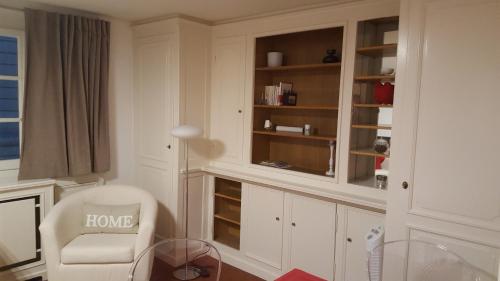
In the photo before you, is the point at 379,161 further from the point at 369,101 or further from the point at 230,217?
the point at 230,217

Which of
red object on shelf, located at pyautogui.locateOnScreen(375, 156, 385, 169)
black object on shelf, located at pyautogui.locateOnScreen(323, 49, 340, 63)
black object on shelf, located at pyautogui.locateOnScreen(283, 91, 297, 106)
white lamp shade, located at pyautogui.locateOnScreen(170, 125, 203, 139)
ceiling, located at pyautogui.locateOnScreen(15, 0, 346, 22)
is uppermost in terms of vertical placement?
ceiling, located at pyautogui.locateOnScreen(15, 0, 346, 22)

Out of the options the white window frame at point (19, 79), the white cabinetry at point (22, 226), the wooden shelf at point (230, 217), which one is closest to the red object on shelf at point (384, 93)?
the wooden shelf at point (230, 217)

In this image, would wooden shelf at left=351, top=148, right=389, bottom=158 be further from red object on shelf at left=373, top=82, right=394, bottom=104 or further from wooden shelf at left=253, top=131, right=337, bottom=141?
red object on shelf at left=373, top=82, right=394, bottom=104

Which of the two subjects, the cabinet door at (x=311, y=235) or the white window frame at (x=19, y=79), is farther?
the white window frame at (x=19, y=79)

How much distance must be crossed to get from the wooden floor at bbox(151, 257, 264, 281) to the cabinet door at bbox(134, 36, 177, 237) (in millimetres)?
301

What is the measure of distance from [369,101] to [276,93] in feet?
2.72

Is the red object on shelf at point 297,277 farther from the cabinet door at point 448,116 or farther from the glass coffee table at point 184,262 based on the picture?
the glass coffee table at point 184,262

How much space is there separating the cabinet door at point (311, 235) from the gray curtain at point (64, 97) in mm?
1890

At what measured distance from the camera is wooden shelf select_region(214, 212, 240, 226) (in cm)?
354

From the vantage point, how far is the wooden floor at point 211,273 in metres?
3.17

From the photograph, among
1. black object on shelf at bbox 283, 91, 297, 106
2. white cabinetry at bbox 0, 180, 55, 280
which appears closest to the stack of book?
black object on shelf at bbox 283, 91, 297, 106

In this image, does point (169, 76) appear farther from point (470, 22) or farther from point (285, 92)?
point (470, 22)

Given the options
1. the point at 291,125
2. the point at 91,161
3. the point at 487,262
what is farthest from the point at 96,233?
the point at 487,262

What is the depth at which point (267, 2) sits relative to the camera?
2.79 metres
